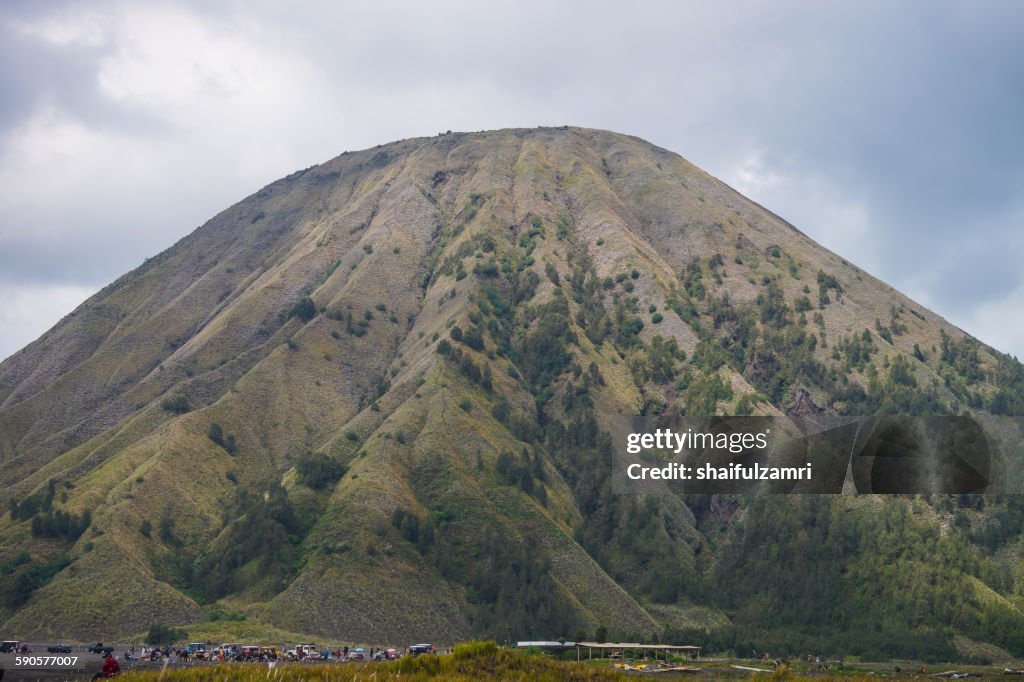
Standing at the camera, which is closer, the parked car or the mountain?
the parked car

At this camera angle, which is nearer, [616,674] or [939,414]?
[616,674]

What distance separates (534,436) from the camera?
182500 millimetres

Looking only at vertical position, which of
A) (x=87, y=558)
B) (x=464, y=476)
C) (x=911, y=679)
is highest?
(x=464, y=476)

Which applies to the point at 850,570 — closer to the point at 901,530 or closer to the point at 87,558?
A: the point at 901,530

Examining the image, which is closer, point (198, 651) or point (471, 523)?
point (198, 651)

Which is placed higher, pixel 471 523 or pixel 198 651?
pixel 471 523

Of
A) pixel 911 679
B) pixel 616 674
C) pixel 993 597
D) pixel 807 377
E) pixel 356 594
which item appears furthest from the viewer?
pixel 807 377

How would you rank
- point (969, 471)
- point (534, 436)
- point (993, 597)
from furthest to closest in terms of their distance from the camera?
point (534, 436), point (969, 471), point (993, 597)

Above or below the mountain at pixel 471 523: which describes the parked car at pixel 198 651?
below

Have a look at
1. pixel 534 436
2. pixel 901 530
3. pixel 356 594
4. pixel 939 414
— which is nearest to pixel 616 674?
pixel 356 594

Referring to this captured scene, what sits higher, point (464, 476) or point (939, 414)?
point (939, 414)

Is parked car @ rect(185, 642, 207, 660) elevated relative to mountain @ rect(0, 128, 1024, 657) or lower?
lower

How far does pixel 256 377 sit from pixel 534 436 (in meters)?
Answer: 51.2

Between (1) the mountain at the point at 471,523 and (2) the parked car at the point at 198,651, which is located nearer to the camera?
(2) the parked car at the point at 198,651
